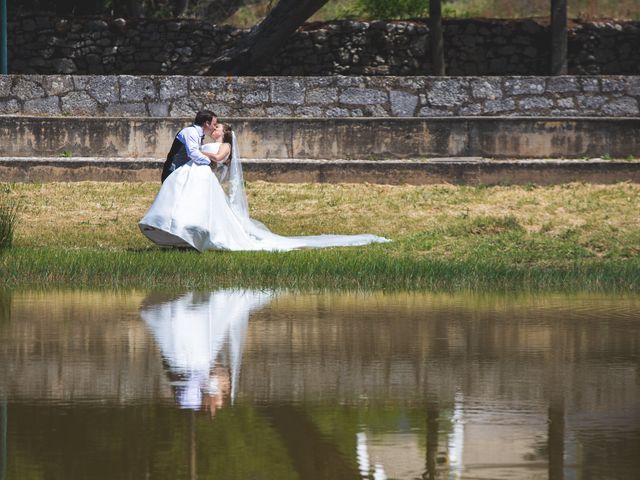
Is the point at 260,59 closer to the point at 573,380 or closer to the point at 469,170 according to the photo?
the point at 469,170

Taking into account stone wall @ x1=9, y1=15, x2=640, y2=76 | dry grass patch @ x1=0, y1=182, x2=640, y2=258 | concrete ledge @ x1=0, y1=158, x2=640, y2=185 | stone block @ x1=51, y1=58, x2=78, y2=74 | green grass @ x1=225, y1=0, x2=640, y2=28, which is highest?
green grass @ x1=225, y1=0, x2=640, y2=28

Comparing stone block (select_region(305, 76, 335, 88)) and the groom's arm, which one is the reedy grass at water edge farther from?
stone block (select_region(305, 76, 335, 88))

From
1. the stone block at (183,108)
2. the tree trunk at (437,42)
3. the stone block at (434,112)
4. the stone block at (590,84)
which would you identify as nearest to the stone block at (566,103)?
the stone block at (590,84)

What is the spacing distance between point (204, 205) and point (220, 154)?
0.80 metres

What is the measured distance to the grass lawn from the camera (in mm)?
14164

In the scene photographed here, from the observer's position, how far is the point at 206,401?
25.5 feet

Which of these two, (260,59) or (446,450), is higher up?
→ (260,59)

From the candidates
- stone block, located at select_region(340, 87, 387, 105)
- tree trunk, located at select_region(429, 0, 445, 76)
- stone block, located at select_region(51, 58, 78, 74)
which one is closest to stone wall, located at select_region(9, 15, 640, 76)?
stone block, located at select_region(51, 58, 78, 74)

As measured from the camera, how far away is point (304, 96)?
72.0ft

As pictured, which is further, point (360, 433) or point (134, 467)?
point (360, 433)

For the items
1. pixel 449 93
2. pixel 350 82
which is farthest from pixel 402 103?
pixel 350 82

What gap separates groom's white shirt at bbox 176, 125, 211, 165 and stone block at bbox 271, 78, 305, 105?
18.9 feet

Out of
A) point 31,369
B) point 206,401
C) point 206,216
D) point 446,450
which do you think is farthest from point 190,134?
point 446,450

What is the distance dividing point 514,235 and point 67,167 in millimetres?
6724
